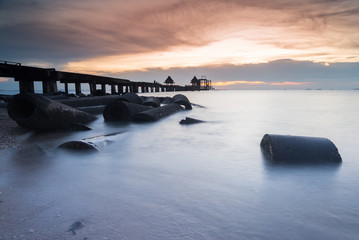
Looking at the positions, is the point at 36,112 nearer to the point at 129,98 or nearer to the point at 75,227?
the point at 75,227

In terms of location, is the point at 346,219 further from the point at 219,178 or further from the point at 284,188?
the point at 219,178

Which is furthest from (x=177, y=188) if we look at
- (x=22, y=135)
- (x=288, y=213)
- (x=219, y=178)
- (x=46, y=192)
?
(x=22, y=135)

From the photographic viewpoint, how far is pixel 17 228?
1895 mm

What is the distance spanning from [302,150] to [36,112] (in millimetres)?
6631

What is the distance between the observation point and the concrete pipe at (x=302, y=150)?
3830 mm

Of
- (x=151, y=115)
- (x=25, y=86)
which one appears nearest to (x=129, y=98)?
(x=151, y=115)

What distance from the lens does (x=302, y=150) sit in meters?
3.87

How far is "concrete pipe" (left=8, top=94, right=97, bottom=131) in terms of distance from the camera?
262 inches

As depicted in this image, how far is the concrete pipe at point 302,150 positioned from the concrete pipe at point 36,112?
6.02m

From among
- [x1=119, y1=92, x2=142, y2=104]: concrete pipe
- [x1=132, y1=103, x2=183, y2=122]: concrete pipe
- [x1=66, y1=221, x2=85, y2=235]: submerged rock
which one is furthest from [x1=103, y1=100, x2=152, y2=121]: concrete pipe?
[x1=66, y1=221, x2=85, y2=235]: submerged rock

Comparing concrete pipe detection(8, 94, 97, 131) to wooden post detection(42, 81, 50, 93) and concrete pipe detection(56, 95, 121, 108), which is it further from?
wooden post detection(42, 81, 50, 93)

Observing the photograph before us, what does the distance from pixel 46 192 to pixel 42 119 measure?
4.79m

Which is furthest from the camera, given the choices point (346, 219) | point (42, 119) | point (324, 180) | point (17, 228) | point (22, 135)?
point (42, 119)

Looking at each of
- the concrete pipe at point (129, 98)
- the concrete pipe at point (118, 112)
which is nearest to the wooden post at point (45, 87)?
the concrete pipe at point (129, 98)
